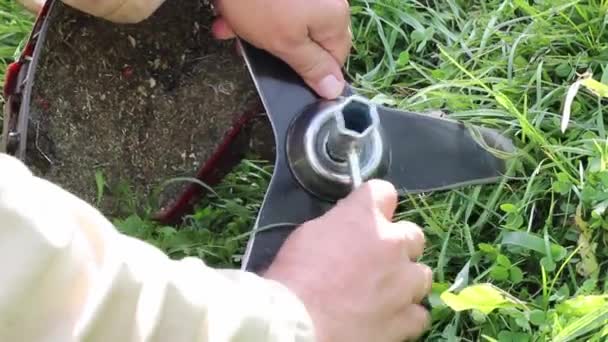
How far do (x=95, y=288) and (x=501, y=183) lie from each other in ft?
A: 1.67

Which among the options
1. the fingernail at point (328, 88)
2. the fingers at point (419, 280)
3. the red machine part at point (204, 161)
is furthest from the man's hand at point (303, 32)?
the fingers at point (419, 280)

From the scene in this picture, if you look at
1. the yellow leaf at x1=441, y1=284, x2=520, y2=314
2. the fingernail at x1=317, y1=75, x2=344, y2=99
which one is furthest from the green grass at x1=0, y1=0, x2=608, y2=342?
the fingernail at x1=317, y1=75, x2=344, y2=99

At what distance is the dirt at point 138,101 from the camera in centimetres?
119

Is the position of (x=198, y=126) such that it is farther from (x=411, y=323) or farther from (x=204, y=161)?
(x=411, y=323)

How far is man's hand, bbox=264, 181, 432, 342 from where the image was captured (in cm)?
98

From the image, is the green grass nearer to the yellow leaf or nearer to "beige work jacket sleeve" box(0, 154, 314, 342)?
the yellow leaf

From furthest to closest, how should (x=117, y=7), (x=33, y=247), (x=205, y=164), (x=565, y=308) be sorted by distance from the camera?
(x=205, y=164), (x=117, y=7), (x=565, y=308), (x=33, y=247)

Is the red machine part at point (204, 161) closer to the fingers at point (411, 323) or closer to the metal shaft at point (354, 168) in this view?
the metal shaft at point (354, 168)

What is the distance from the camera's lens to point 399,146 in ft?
3.69

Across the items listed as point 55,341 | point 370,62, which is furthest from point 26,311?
point 370,62

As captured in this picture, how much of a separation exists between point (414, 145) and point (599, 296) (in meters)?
0.24

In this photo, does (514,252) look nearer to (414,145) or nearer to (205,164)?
(414,145)

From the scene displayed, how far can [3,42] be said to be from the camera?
4.80ft

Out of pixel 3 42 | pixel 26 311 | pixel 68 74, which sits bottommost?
pixel 3 42
